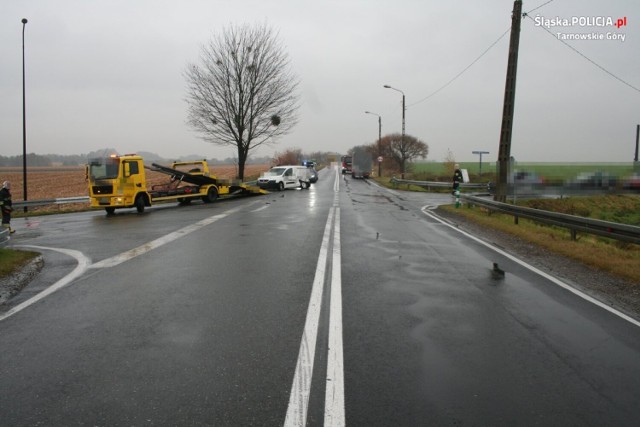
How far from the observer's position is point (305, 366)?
4070 mm

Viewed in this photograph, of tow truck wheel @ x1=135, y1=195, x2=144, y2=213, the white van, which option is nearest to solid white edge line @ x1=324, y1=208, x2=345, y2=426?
tow truck wheel @ x1=135, y1=195, x2=144, y2=213

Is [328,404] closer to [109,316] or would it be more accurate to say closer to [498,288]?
[109,316]

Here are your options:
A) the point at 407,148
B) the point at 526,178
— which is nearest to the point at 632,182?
the point at 526,178

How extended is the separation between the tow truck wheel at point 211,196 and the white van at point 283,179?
9.66m

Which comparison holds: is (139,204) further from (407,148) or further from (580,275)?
(407,148)

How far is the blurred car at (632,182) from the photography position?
15.1m

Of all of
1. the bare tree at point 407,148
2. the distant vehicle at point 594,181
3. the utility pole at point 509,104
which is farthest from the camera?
the bare tree at point 407,148

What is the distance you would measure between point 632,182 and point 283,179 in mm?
23707

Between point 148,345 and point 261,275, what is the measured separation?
9.86 ft

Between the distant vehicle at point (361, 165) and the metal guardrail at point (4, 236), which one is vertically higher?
the distant vehicle at point (361, 165)

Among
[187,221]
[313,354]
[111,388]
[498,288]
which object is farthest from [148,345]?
[187,221]

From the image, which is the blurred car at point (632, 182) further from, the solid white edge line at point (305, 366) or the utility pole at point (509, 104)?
the solid white edge line at point (305, 366)

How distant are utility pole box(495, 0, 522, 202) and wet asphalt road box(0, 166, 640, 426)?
9587mm

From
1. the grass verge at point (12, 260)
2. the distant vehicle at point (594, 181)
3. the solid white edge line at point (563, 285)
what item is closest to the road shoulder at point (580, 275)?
the solid white edge line at point (563, 285)
